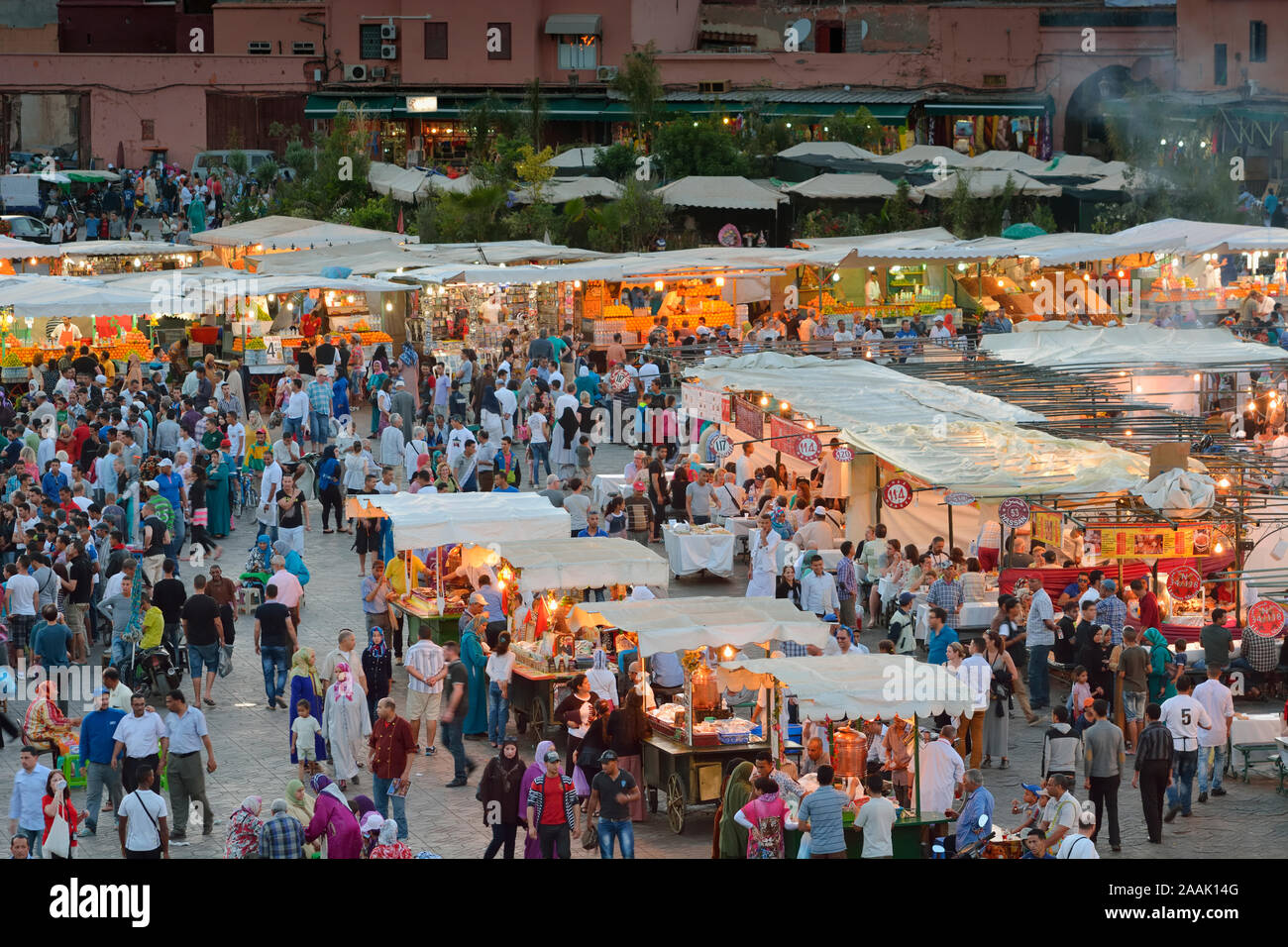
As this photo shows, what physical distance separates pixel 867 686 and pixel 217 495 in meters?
11.4

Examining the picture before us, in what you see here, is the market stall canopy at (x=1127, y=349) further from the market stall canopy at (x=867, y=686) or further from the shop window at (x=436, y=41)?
the shop window at (x=436, y=41)

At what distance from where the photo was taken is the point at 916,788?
1219cm

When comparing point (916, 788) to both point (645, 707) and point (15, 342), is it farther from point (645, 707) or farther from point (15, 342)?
A: point (15, 342)

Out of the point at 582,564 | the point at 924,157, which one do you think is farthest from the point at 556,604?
the point at 924,157

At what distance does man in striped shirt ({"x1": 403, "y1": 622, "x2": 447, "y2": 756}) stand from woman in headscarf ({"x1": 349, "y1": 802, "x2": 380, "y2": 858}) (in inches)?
116

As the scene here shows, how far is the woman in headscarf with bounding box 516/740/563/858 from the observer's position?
11.7m

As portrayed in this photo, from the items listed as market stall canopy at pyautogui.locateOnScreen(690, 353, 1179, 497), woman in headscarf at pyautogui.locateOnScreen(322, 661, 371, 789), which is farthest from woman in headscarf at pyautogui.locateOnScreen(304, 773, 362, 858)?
market stall canopy at pyautogui.locateOnScreen(690, 353, 1179, 497)

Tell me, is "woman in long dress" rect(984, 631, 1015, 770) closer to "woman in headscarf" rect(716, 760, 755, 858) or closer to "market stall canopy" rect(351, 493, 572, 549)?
"woman in headscarf" rect(716, 760, 755, 858)

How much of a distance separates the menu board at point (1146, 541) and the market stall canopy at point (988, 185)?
2297 centimetres

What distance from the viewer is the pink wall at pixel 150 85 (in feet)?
179

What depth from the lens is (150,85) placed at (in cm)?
5481

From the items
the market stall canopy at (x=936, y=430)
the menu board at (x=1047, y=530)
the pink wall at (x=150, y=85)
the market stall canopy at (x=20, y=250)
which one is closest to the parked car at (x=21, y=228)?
the market stall canopy at (x=20, y=250)
